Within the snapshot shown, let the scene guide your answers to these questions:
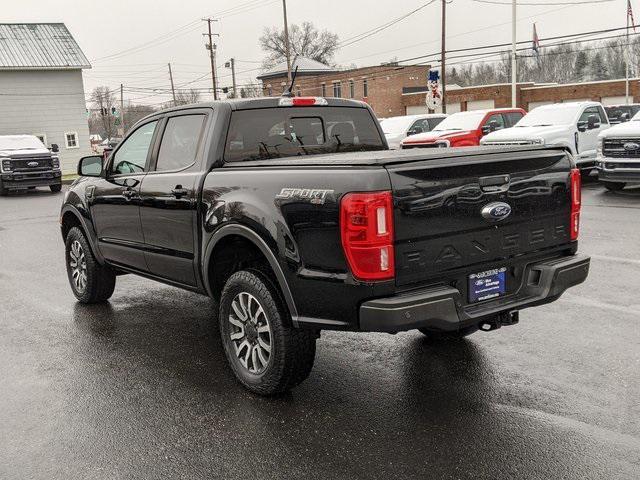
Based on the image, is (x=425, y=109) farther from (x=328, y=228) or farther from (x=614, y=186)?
(x=328, y=228)

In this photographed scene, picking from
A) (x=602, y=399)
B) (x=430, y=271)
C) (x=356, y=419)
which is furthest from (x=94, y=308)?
(x=602, y=399)

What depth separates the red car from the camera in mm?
18469

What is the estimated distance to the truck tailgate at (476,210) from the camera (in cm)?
345

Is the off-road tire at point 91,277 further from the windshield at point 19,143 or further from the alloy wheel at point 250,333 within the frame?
the windshield at point 19,143

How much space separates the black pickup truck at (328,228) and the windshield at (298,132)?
0.01 meters

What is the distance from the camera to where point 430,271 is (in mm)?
3545

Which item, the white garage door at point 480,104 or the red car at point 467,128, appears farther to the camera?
the white garage door at point 480,104

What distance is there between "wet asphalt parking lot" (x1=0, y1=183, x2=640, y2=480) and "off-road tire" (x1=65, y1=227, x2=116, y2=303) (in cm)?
30

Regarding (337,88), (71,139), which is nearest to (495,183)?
(71,139)

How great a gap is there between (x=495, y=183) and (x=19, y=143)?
2297 cm

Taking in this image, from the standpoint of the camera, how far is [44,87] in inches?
1443

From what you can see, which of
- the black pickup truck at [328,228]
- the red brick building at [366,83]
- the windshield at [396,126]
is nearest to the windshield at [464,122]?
the windshield at [396,126]

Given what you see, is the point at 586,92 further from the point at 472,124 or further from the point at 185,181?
the point at 185,181

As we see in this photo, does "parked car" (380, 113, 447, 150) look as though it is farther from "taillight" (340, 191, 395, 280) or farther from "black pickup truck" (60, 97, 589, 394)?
"taillight" (340, 191, 395, 280)
